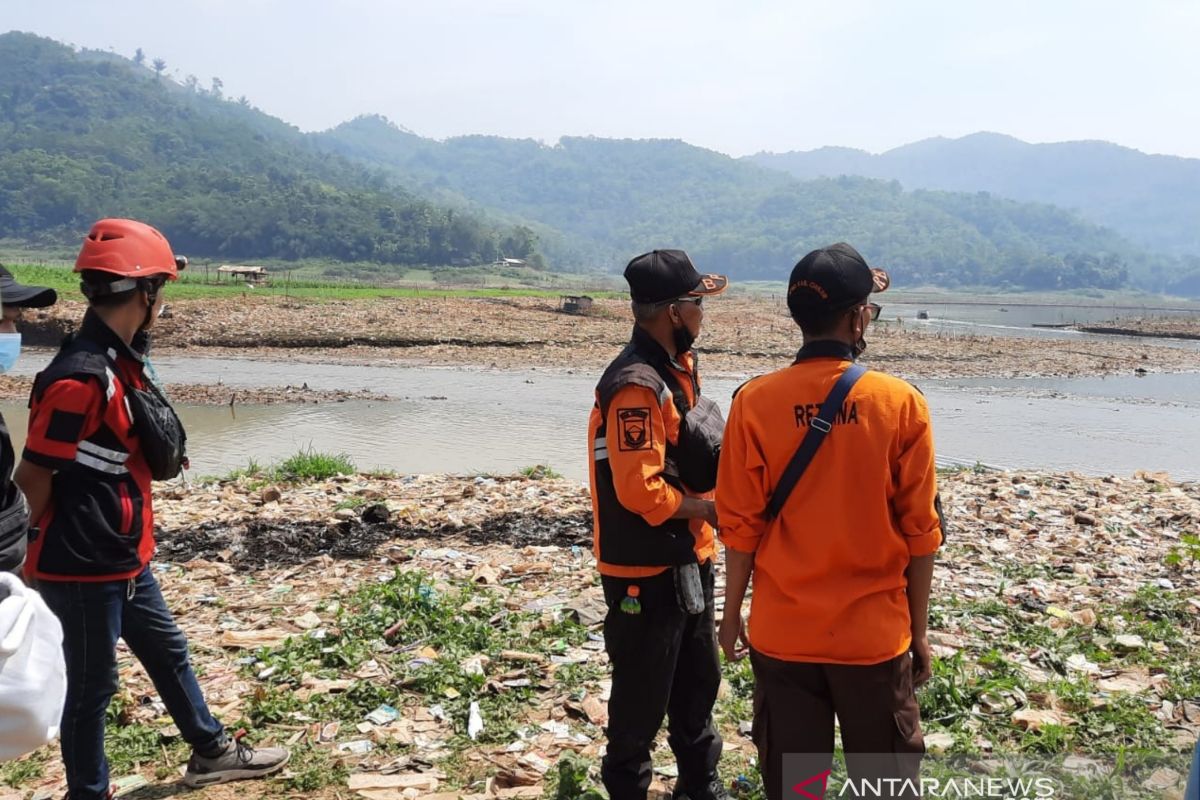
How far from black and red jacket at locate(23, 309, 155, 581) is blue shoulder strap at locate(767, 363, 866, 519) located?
2.18 m

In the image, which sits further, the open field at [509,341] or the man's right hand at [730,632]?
the open field at [509,341]

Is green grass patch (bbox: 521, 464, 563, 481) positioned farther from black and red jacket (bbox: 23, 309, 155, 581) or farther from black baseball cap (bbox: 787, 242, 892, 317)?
black baseball cap (bbox: 787, 242, 892, 317)

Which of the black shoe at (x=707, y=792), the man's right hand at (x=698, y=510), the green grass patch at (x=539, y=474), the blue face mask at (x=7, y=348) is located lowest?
the green grass patch at (x=539, y=474)

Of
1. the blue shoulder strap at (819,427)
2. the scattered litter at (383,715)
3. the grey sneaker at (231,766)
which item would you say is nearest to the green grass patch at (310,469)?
the scattered litter at (383,715)

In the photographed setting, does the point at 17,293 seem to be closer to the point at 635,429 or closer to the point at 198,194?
the point at 635,429

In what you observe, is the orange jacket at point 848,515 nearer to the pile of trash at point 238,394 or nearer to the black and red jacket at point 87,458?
the black and red jacket at point 87,458

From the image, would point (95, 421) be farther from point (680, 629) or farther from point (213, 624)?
point (213, 624)

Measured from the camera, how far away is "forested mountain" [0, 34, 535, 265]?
103438mm

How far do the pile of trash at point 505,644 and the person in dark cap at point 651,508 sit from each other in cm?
70

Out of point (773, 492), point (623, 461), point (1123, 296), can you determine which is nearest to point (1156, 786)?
point (773, 492)

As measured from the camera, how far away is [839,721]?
2.38 m

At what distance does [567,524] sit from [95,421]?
17.1 ft

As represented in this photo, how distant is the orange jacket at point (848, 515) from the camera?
238 centimetres

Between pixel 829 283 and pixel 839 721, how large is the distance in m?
1.18
